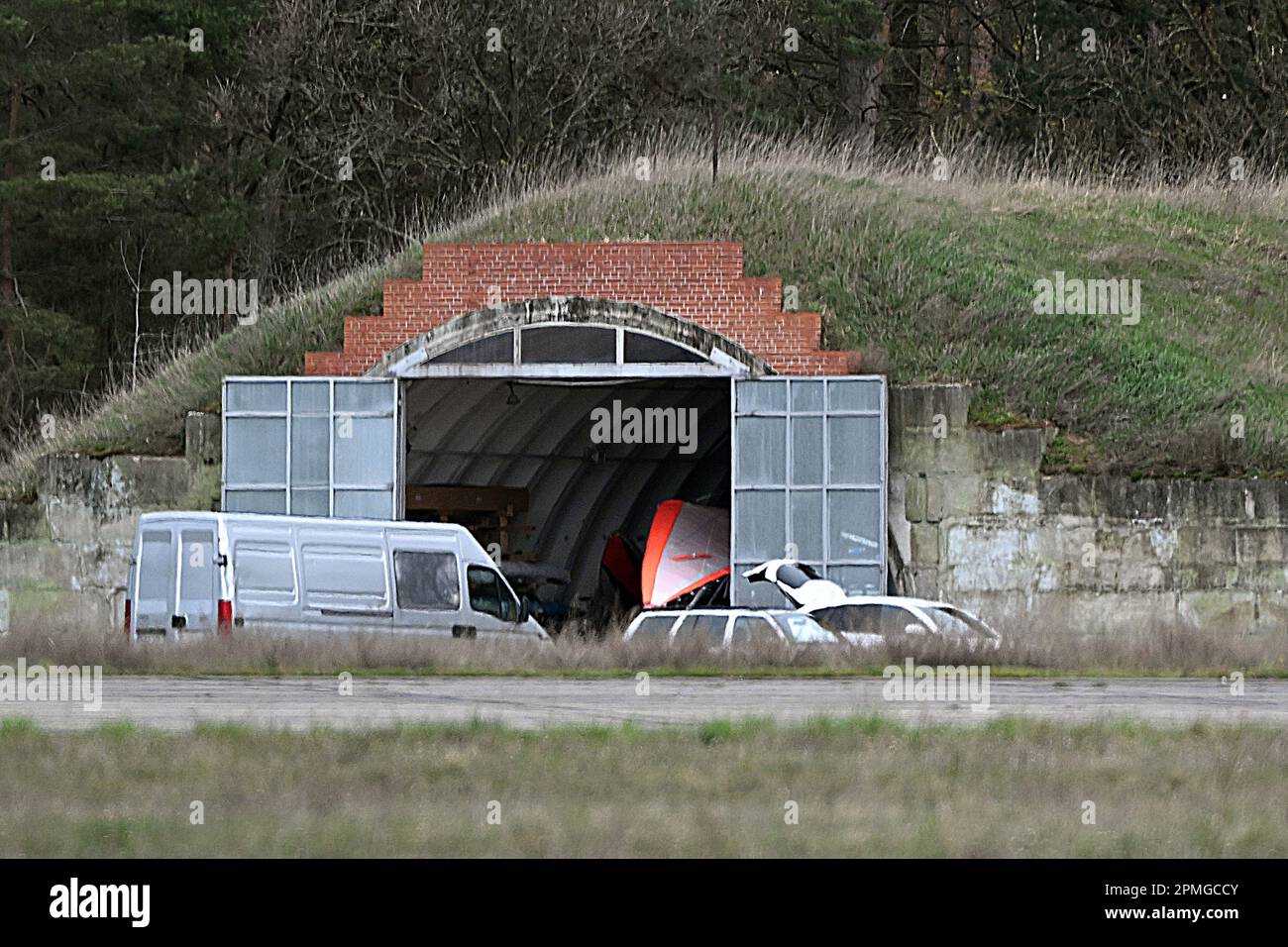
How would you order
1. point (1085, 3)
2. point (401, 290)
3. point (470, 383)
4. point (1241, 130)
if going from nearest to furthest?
point (401, 290) < point (470, 383) < point (1241, 130) < point (1085, 3)

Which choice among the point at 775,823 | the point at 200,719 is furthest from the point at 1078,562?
the point at 775,823

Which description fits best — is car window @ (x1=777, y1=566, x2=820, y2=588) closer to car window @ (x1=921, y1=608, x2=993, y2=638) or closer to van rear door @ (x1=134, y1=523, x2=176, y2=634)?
car window @ (x1=921, y1=608, x2=993, y2=638)

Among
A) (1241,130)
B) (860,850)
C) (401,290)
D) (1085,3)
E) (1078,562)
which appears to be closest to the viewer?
(860,850)

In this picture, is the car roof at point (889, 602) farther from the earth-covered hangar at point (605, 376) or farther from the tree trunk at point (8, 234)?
the tree trunk at point (8, 234)

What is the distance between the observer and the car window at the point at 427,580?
84.4 ft

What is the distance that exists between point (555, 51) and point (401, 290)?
77.1 ft

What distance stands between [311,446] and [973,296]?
10.8m

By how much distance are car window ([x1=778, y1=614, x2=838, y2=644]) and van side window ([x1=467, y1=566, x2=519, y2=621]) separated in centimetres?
343

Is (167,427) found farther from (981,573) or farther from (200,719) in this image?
(200,719)

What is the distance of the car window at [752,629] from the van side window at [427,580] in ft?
11.5

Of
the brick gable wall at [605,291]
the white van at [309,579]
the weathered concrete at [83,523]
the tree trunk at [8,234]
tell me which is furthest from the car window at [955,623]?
the tree trunk at [8,234]

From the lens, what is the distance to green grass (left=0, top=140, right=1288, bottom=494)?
3120 centimetres

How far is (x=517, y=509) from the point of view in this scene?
37969mm

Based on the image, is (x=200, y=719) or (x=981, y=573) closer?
(x=200, y=719)
